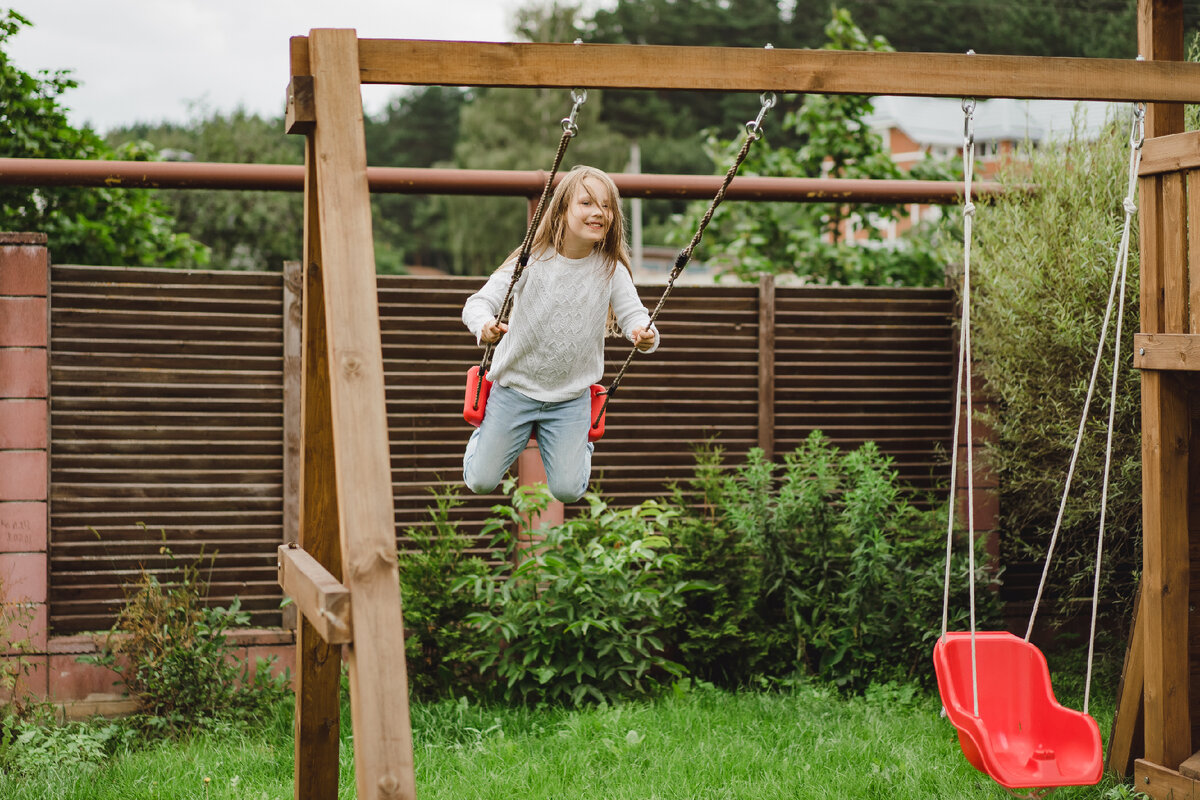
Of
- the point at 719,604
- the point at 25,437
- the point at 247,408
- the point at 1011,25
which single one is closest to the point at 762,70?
the point at 719,604

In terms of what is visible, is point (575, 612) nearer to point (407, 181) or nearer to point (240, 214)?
point (407, 181)

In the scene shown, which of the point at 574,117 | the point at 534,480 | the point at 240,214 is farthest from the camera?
the point at 240,214

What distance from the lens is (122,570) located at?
5.02 metres

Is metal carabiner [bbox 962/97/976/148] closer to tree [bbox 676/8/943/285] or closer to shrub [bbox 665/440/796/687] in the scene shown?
shrub [bbox 665/440/796/687]

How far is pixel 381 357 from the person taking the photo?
2959 mm

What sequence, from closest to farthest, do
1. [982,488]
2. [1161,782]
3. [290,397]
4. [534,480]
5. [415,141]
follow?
[1161,782]
[290,397]
[534,480]
[982,488]
[415,141]

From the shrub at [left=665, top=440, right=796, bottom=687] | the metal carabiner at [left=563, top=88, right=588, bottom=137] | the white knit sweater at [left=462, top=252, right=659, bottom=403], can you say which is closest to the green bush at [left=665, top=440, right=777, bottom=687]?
Result: the shrub at [left=665, top=440, right=796, bottom=687]

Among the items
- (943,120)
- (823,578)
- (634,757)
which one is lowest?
(634,757)

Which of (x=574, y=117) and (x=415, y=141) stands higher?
(x=415, y=141)

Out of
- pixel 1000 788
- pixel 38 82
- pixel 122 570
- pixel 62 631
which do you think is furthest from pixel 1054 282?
pixel 38 82

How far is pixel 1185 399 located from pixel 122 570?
15.5 ft

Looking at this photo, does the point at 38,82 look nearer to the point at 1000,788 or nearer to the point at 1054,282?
the point at 1054,282

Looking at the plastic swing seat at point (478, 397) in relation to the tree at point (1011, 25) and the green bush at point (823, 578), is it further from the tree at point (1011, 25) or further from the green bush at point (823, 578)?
the tree at point (1011, 25)

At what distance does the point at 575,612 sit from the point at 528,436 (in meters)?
1.36
